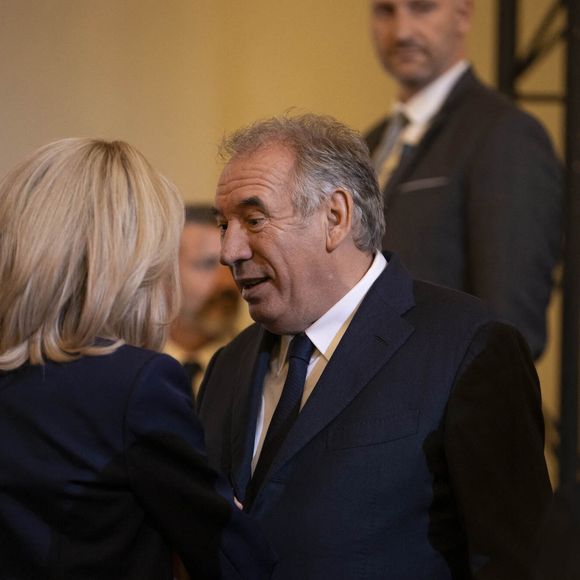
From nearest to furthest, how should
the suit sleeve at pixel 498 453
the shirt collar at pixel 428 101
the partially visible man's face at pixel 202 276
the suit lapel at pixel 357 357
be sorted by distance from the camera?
the suit sleeve at pixel 498 453
the suit lapel at pixel 357 357
the shirt collar at pixel 428 101
the partially visible man's face at pixel 202 276

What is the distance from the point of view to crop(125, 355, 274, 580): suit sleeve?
5.82ft

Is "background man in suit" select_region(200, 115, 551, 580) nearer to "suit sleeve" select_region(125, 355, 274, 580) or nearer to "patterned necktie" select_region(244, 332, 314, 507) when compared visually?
"patterned necktie" select_region(244, 332, 314, 507)

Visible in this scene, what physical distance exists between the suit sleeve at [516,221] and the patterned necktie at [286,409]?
37.8 inches

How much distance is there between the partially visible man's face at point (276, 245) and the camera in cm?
217

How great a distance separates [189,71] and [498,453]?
3.99 meters

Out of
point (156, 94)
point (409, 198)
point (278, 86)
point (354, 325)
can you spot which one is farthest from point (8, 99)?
point (354, 325)

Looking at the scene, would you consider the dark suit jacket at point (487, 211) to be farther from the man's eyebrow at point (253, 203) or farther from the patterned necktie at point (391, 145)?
the man's eyebrow at point (253, 203)

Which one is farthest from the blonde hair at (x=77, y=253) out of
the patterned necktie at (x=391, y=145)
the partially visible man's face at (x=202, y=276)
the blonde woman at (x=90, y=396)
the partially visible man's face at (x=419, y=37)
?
the partially visible man's face at (x=202, y=276)

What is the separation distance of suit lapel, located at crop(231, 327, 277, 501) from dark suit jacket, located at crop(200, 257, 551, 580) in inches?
4.6

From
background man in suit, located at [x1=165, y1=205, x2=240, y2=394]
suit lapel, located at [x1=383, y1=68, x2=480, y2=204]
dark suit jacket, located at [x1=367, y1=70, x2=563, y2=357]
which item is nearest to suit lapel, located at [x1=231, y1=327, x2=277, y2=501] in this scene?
dark suit jacket, located at [x1=367, y1=70, x2=563, y2=357]

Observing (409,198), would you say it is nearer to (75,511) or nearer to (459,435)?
(459,435)

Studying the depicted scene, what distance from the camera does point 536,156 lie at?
314cm

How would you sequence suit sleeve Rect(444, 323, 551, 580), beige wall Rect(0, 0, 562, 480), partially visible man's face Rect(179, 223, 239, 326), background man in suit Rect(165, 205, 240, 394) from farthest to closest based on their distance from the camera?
beige wall Rect(0, 0, 562, 480) → partially visible man's face Rect(179, 223, 239, 326) → background man in suit Rect(165, 205, 240, 394) → suit sleeve Rect(444, 323, 551, 580)

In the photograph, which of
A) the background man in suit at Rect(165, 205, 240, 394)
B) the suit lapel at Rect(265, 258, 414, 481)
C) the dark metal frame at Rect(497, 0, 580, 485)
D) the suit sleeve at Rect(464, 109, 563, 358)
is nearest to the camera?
the suit lapel at Rect(265, 258, 414, 481)
